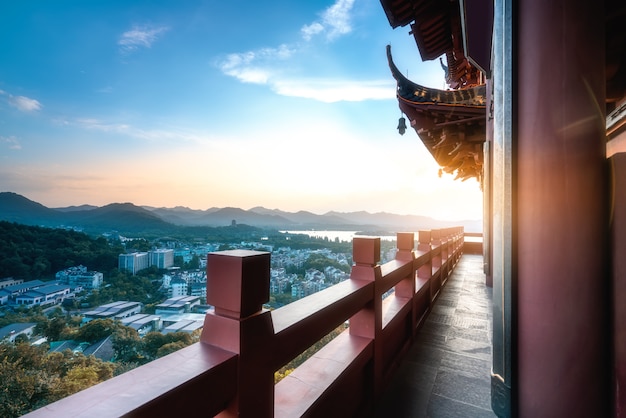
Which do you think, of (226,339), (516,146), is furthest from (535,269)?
(226,339)

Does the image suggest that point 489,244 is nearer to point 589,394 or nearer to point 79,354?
point 589,394

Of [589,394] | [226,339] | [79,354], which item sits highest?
[226,339]

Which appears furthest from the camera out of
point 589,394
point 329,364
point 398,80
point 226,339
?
point 398,80

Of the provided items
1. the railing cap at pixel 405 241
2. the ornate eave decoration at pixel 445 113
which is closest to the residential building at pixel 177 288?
the ornate eave decoration at pixel 445 113

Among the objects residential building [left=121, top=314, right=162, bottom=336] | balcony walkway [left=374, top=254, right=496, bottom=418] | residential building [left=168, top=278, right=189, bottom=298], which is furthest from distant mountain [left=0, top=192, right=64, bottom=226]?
balcony walkway [left=374, top=254, right=496, bottom=418]

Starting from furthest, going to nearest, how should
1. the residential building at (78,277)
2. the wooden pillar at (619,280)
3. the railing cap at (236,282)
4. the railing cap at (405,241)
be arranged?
the residential building at (78,277) < the railing cap at (405,241) < the wooden pillar at (619,280) < the railing cap at (236,282)

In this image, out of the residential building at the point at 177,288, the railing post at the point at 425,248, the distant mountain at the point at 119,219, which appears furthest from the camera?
the distant mountain at the point at 119,219

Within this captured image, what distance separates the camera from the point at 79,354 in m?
13.1

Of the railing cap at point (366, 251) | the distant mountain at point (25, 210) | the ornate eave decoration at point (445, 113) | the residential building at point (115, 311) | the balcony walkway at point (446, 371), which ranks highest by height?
the ornate eave decoration at point (445, 113)

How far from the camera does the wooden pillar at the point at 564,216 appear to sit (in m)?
1.21

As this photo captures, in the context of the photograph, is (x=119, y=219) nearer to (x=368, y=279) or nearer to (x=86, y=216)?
(x=86, y=216)

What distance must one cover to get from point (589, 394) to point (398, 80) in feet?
20.8

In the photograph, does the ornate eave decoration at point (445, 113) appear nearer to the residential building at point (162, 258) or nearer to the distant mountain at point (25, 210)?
the residential building at point (162, 258)

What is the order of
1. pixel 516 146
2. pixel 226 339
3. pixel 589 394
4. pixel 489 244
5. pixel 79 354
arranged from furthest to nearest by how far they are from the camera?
pixel 79 354, pixel 489 244, pixel 516 146, pixel 589 394, pixel 226 339
